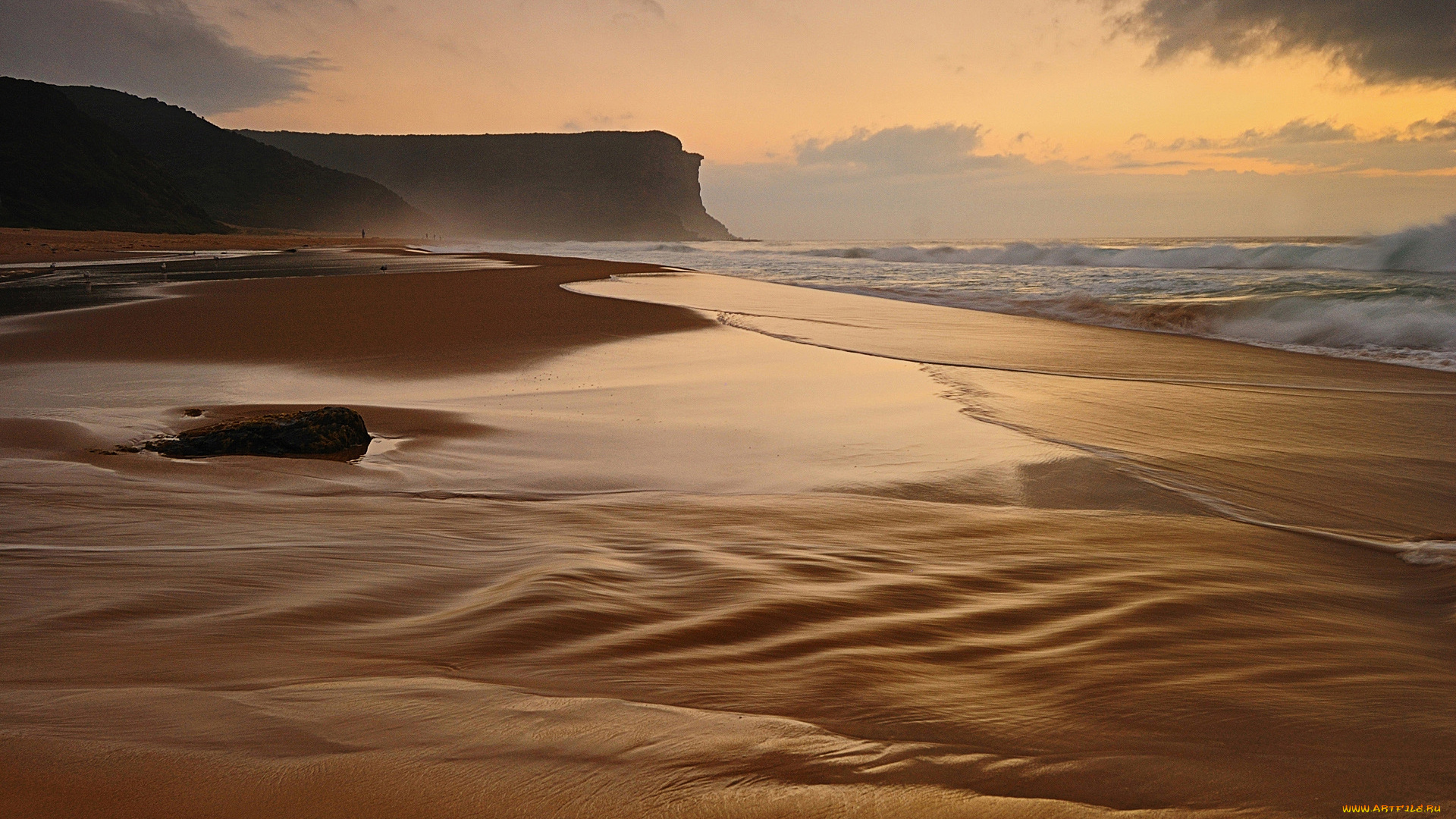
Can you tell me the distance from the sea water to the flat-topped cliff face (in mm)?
128364

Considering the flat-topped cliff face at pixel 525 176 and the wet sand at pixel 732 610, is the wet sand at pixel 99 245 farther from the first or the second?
the flat-topped cliff face at pixel 525 176

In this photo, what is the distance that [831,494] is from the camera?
11.9 feet

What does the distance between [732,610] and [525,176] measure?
538 ft

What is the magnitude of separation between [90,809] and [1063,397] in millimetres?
6074

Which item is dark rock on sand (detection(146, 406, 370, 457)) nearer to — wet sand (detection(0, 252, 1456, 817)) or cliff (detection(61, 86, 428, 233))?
wet sand (detection(0, 252, 1456, 817))

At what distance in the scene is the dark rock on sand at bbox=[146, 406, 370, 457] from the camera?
3.97 m

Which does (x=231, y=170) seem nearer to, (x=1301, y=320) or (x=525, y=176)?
(x=525, y=176)

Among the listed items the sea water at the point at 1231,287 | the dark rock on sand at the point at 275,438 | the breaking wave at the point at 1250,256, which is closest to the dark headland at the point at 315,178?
the sea water at the point at 1231,287

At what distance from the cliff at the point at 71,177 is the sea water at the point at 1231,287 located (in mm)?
43131

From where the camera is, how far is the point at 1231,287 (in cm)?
1559

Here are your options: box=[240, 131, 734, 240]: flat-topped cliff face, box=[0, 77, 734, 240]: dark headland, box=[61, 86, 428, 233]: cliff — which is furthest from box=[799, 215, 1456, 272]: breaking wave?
box=[240, 131, 734, 240]: flat-topped cliff face

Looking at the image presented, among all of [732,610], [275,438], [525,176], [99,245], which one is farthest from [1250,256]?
[525,176]

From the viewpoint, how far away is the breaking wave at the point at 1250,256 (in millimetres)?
18969

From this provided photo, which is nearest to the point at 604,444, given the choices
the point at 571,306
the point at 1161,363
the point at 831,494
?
the point at 831,494
